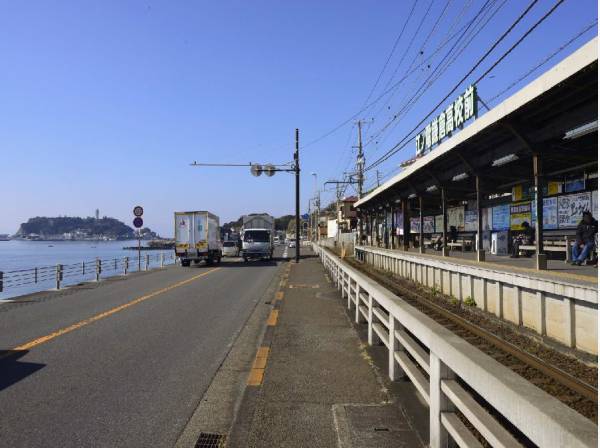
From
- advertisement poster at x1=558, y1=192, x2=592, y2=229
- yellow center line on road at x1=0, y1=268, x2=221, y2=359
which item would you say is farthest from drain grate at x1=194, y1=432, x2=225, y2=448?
advertisement poster at x1=558, y1=192, x2=592, y2=229

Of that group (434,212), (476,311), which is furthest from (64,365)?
(434,212)

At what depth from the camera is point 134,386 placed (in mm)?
5902

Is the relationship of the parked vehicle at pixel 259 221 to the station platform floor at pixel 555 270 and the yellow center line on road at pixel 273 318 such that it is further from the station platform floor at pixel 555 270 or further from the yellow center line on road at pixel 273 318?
the yellow center line on road at pixel 273 318

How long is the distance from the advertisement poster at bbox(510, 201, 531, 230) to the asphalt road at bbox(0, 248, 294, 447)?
1162 cm

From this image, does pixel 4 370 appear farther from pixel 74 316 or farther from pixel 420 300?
pixel 420 300

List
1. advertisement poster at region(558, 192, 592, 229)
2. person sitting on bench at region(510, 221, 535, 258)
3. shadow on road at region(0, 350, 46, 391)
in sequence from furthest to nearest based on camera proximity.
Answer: person sitting on bench at region(510, 221, 535, 258) → advertisement poster at region(558, 192, 592, 229) → shadow on road at region(0, 350, 46, 391)

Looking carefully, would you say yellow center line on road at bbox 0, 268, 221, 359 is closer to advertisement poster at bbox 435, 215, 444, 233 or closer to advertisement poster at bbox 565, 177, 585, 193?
advertisement poster at bbox 565, 177, 585, 193

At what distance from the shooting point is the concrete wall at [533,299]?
7.12 metres

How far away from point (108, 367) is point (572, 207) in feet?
51.0

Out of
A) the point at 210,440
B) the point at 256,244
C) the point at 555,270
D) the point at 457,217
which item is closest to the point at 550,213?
the point at 555,270

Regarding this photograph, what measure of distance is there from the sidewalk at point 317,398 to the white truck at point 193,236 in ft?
76.9

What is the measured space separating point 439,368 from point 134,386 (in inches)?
151

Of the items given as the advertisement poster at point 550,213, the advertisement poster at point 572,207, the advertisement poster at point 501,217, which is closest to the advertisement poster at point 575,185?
the advertisement poster at point 572,207

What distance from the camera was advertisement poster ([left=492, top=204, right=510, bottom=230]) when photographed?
827 inches
